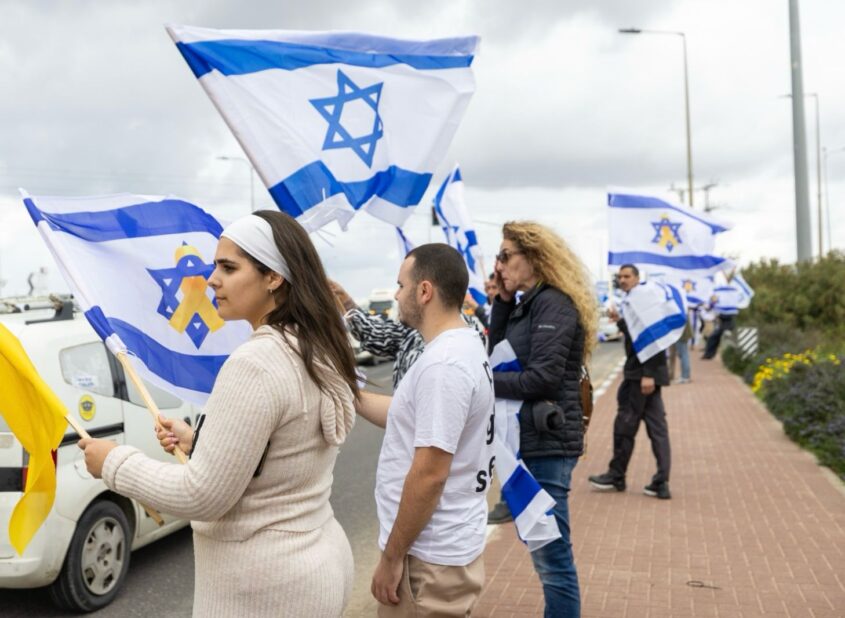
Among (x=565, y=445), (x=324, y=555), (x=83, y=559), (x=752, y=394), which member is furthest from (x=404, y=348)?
(x=752, y=394)

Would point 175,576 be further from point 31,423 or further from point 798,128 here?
point 798,128

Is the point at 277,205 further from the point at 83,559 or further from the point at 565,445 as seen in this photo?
the point at 83,559

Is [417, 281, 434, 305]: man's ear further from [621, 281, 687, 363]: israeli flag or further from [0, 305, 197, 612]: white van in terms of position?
[621, 281, 687, 363]: israeli flag

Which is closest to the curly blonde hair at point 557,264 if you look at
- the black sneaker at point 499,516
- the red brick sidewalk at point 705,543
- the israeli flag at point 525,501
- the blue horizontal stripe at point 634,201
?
the israeli flag at point 525,501

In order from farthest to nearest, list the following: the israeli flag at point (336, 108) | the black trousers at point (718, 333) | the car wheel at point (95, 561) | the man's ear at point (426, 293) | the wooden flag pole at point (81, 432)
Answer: the black trousers at point (718, 333) → the car wheel at point (95, 561) → the israeli flag at point (336, 108) → the man's ear at point (426, 293) → the wooden flag pole at point (81, 432)

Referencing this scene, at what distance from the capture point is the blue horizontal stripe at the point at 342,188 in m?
4.06

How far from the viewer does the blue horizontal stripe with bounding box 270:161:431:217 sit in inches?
160

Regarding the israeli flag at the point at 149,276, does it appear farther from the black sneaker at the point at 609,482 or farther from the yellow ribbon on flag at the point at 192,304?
the black sneaker at the point at 609,482

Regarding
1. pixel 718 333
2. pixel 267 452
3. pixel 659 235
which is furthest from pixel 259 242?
pixel 718 333

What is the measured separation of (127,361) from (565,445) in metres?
2.13

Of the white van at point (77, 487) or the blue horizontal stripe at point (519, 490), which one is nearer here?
the blue horizontal stripe at point (519, 490)

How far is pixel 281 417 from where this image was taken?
217 cm

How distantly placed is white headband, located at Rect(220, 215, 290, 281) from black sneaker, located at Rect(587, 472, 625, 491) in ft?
20.8

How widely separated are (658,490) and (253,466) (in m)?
6.36
